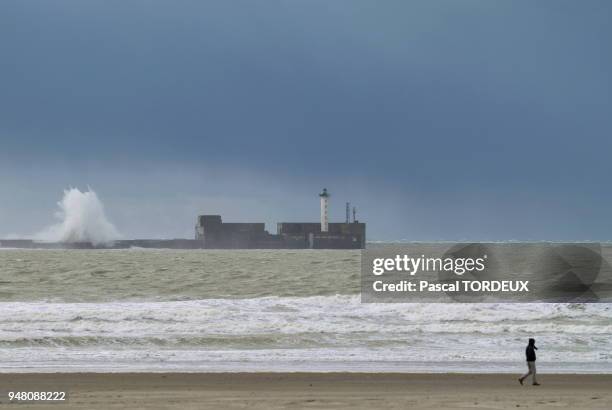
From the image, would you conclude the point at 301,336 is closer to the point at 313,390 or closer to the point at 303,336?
the point at 303,336

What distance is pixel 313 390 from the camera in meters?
15.5

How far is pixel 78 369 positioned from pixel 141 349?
13.5 ft

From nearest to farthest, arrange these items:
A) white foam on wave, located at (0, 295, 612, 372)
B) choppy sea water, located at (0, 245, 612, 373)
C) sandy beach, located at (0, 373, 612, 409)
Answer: sandy beach, located at (0, 373, 612, 409) → choppy sea water, located at (0, 245, 612, 373) → white foam on wave, located at (0, 295, 612, 372)

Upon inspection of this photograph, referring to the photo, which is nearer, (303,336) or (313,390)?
(313,390)

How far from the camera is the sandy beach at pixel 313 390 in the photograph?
13641 millimetres

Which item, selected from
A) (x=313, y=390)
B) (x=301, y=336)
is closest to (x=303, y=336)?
(x=301, y=336)

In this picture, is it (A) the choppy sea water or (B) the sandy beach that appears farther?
(A) the choppy sea water

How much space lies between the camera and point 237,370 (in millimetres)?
18750

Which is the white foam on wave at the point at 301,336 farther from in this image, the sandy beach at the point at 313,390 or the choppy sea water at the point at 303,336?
the sandy beach at the point at 313,390

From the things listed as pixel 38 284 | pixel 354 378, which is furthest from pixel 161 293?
pixel 354 378

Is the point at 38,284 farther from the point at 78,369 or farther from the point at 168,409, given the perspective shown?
the point at 168,409

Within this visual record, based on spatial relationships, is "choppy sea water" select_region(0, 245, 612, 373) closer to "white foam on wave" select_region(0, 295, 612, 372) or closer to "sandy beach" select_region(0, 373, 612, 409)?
"white foam on wave" select_region(0, 295, 612, 372)

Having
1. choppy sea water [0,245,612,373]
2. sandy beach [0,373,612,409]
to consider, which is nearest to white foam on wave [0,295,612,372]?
choppy sea water [0,245,612,373]

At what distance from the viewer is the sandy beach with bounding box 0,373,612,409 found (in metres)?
13.6
